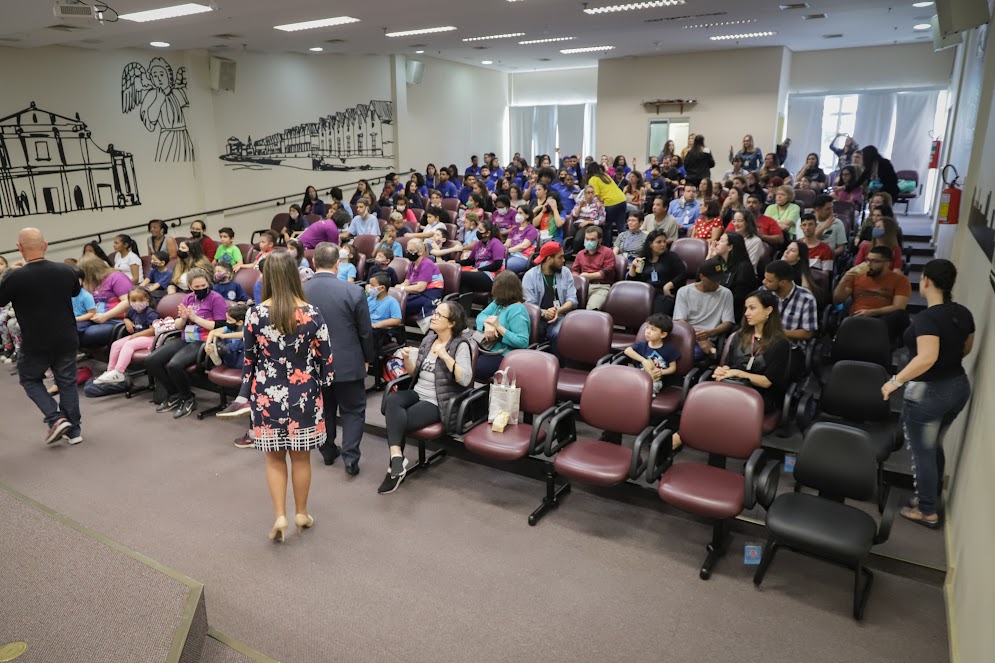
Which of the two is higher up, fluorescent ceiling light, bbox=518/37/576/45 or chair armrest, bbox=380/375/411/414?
fluorescent ceiling light, bbox=518/37/576/45

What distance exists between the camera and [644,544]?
3.59m

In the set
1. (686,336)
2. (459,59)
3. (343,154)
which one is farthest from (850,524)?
(459,59)

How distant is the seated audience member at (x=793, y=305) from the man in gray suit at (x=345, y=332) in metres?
2.90

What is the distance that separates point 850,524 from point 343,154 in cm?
1246

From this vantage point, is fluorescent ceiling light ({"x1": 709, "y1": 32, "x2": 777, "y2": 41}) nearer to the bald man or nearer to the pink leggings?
the pink leggings

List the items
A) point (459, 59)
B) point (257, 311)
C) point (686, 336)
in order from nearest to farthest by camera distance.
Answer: point (257, 311), point (686, 336), point (459, 59)

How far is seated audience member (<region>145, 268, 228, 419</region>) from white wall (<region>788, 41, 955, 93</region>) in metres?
14.0

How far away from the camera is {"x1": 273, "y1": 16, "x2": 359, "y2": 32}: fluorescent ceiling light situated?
8750mm

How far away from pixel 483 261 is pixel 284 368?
3.98m

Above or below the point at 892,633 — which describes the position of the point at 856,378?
above

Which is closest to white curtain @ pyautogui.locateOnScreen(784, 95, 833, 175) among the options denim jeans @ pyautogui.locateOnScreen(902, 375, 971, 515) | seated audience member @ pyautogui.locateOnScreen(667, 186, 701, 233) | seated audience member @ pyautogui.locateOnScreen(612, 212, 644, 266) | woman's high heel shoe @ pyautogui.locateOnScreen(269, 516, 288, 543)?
seated audience member @ pyautogui.locateOnScreen(667, 186, 701, 233)

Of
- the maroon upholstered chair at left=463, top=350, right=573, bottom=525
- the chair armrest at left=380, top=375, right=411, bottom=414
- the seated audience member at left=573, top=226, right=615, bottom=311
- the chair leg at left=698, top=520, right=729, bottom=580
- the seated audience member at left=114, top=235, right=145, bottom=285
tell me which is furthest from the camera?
the seated audience member at left=114, top=235, right=145, bottom=285

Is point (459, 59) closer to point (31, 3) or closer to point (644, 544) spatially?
point (31, 3)

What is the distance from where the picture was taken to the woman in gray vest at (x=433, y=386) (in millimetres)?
4164
